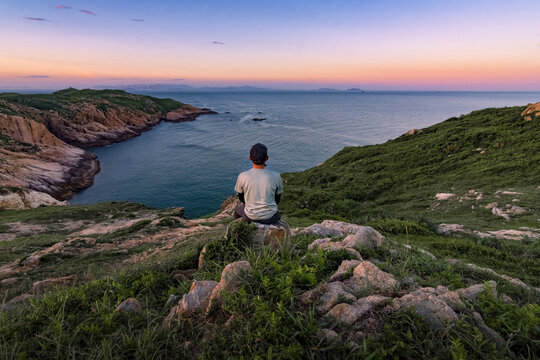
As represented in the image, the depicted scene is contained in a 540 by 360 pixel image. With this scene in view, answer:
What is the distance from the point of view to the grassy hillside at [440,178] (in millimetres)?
14264

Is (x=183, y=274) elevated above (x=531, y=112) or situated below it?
below

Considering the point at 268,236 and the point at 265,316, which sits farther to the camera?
Answer: the point at 268,236

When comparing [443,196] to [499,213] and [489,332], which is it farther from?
[489,332]

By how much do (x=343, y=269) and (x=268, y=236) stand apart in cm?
169

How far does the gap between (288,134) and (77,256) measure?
76.4 m

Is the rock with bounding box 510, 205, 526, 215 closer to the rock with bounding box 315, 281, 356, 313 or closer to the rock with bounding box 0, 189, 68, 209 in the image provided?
the rock with bounding box 315, 281, 356, 313

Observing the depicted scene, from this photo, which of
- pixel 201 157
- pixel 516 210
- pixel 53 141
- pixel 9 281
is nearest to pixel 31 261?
pixel 9 281

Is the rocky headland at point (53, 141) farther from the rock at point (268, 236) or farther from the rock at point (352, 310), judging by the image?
the rock at point (352, 310)

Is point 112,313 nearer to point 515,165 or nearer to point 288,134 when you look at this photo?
point 515,165

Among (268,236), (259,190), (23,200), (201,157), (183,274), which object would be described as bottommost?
(23,200)

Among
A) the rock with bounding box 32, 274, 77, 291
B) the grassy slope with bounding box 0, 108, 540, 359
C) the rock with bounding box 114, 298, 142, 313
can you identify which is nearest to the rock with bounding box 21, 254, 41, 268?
the grassy slope with bounding box 0, 108, 540, 359

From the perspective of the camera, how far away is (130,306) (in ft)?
12.2

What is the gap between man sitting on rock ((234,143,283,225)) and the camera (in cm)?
564

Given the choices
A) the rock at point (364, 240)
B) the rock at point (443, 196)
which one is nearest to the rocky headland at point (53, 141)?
the rock at point (364, 240)
